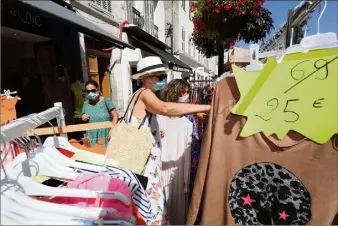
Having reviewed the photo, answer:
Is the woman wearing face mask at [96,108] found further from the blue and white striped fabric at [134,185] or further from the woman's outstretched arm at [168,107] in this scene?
the blue and white striped fabric at [134,185]

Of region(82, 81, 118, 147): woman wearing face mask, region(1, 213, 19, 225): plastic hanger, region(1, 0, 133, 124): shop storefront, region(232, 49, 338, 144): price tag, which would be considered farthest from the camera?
region(1, 0, 133, 124): shop storefront

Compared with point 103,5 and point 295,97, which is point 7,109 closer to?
point 295,97

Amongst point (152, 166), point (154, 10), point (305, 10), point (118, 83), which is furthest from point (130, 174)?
point (154, 10)

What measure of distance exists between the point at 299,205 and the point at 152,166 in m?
0.88

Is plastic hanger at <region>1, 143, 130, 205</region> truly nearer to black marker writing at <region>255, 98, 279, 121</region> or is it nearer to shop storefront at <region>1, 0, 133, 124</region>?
black marker writing at <region>255, 98, 279, 121</region>

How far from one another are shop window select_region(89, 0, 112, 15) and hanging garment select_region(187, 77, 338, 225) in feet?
17.5

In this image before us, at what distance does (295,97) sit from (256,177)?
1.08 feet

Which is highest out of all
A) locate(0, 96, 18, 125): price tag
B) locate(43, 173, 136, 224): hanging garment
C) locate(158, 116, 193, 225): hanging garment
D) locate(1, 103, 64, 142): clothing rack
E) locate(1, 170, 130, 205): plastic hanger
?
locate(0, 96, 18, 125): price tag

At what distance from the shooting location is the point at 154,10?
10.8 meters

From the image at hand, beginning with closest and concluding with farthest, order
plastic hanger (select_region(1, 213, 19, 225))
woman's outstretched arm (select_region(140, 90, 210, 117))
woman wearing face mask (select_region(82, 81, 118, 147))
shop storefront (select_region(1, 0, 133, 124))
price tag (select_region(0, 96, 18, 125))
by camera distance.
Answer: plastic hanger (select_region(1, 213, 19, 225))
price tag (select_region(0, 96, 18, 125))
woman's outstretched arm (select_region(140, 90, 210, 117))
woman wearing face mask (select_region(82, 81, 118, 147))
shop storefront (select_region(1, 0, 133, 124))

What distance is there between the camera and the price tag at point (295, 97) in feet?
2.43

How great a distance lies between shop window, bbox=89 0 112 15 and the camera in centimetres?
541

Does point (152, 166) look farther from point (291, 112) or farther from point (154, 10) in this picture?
point (154, 10)

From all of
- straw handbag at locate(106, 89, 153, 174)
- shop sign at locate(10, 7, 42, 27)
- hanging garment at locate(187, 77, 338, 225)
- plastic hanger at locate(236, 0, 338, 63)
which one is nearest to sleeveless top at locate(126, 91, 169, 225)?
straw handbag at locate(106, 89, 153, 174)
